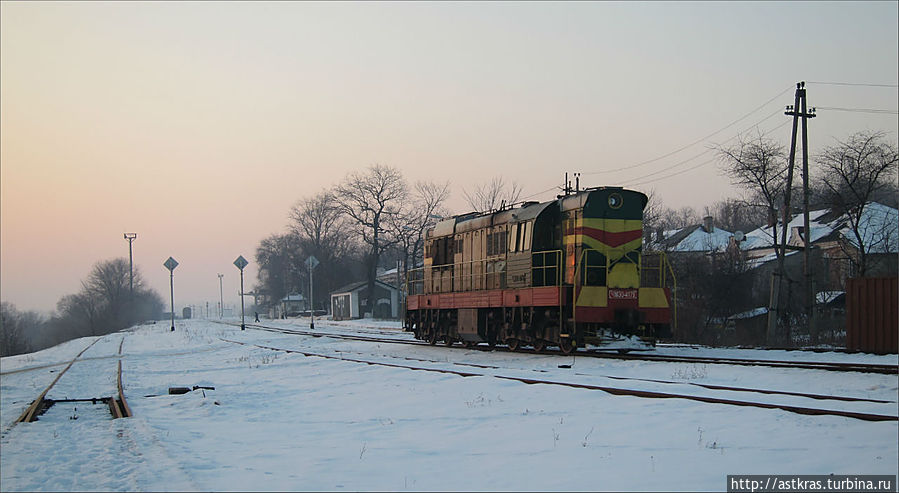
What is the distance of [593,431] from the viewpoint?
846 cm

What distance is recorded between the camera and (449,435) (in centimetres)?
886

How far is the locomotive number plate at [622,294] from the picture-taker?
59.9 ft

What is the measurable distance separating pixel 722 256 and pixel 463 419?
34.1 metres

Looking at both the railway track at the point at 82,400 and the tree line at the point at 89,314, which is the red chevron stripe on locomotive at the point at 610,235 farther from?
the tree line at the point at 89,314

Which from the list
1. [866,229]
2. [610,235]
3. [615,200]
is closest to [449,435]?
[610,235]

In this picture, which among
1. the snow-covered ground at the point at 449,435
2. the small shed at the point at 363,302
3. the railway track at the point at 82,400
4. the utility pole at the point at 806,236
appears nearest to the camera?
the snow-covered ground at the point at 449,435

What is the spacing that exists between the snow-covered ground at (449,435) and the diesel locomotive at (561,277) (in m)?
2.53

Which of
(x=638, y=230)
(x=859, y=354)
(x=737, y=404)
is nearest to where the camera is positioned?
(x=737, y=404)

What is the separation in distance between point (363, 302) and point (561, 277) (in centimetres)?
5172

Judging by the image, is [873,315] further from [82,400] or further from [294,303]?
[294,303]

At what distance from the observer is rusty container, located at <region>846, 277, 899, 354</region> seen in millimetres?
16953

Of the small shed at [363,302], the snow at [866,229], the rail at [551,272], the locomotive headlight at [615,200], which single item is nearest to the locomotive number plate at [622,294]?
the rail at [551,272]

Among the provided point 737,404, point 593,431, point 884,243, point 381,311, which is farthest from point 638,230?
point 381,311

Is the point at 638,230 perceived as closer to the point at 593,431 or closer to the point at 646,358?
the point at 646,358
